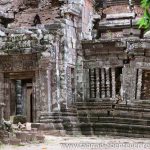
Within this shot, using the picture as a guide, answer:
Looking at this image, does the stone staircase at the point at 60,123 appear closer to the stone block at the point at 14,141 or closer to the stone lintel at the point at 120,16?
the stone block at the point at 14,141

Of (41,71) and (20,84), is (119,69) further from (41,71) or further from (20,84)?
(20,84)

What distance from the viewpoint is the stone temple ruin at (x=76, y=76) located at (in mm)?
17797

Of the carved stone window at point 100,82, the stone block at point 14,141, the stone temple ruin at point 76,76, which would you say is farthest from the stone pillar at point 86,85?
the stone block at point 14,141

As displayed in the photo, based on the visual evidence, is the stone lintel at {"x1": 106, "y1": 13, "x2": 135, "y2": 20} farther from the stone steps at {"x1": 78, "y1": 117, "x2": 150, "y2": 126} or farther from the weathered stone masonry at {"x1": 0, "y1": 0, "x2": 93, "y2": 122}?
the stone steps at {"x1": 78, "y1": 117, "x2": 150, "y2": 126}

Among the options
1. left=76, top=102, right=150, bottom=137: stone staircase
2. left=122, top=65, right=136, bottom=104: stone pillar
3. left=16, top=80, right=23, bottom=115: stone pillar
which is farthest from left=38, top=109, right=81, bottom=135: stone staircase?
left=16, top=80, right=23, bottom=115: stone pillar

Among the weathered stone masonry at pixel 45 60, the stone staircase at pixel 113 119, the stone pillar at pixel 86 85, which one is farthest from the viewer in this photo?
the stone pillar at pixel 86 85

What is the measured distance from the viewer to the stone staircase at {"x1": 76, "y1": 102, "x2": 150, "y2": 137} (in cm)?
1733

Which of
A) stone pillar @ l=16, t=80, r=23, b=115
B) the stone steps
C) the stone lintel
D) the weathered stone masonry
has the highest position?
the stone lintel

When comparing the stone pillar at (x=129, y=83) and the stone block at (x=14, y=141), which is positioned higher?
the stone pillar at (x=129, y=83)

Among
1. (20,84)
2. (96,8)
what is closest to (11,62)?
(20,84)

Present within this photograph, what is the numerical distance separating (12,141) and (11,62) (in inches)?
223

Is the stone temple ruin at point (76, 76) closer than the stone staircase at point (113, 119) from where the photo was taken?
No

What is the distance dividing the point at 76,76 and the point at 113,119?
250 cm

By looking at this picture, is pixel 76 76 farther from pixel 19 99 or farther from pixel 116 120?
pixel 19 99
